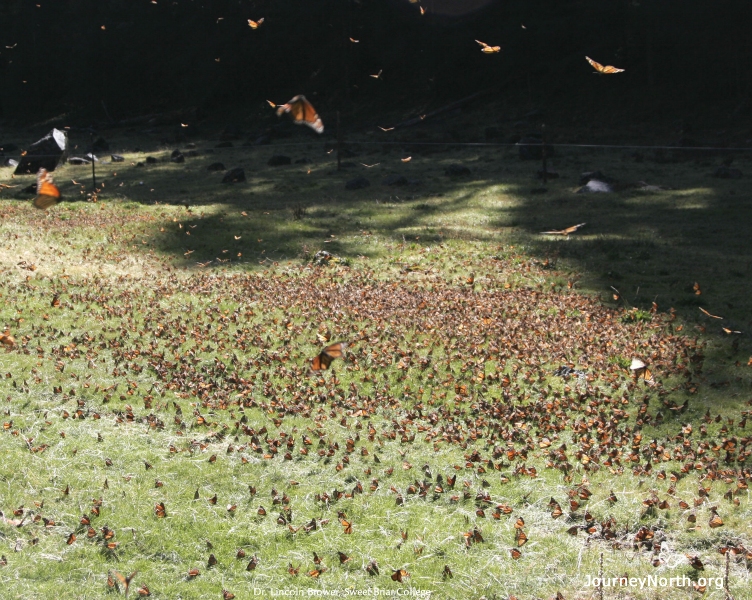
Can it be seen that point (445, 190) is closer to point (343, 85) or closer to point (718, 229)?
point (718, 229)

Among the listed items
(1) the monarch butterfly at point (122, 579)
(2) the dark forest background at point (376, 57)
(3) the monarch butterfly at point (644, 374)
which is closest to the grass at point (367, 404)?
(1) the monarch butterfly at point (122, 579)

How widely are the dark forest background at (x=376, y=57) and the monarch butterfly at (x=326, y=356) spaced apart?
30.2 meters

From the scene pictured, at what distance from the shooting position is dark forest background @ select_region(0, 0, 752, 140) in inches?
1602

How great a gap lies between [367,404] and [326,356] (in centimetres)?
123

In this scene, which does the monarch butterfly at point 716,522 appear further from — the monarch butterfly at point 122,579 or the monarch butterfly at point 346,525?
the monarch butterfly at point 122,579

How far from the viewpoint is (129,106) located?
6512 cm

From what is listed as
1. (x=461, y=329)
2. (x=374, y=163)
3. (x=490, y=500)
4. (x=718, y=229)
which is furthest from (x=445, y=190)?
(x=490, y=500)

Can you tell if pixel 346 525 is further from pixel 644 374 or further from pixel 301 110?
pixel 644 374

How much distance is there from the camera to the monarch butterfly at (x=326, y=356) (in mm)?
10766

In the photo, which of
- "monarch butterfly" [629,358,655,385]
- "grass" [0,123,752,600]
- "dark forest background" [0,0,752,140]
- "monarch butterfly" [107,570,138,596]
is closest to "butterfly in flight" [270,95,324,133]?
"grass" [0,123,752,600]

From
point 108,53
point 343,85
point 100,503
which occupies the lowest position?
point 100,503

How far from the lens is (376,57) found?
57188 millimetres

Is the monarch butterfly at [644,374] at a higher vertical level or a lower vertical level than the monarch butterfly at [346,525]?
lower

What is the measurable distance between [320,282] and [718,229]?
10497mm
